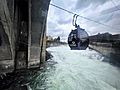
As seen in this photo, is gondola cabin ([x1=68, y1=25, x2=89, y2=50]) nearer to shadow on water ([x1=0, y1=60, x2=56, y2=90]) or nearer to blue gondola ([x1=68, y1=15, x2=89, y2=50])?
blue gondola ([x1=68, y1=15, x2=89, y2=50])

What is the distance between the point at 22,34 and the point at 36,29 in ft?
4.86

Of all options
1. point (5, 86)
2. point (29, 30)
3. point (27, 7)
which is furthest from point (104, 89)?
point (27, 7)

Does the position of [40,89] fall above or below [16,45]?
below

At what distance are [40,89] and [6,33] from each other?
5.10 meters

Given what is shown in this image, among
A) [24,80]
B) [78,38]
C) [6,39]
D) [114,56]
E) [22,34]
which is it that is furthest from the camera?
[114,56]

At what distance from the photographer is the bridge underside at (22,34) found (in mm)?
10133

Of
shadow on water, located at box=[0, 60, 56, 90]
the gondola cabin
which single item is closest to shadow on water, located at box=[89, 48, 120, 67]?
shadow on water, located at box=[0, 60, 56, 90]

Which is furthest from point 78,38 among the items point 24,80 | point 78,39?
point 24,80

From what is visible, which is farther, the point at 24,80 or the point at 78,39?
the point at 24,80

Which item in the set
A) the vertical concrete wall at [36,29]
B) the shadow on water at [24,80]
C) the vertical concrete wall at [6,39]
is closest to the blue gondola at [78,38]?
the shadow on water at [24,80]

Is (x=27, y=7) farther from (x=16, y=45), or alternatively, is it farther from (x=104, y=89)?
(x=104, y=89)

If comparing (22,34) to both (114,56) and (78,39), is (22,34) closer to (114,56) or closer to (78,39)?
(78,39)

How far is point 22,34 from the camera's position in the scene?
1190 centimetres

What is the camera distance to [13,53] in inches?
442
